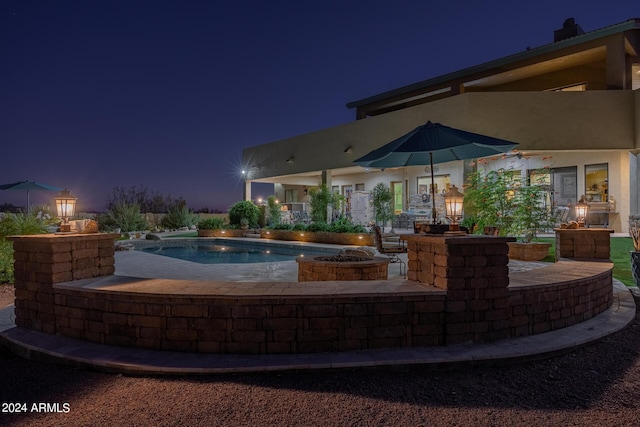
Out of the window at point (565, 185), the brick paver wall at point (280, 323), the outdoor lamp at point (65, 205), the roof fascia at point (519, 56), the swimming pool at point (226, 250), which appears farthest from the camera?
the window at point (565, 185)

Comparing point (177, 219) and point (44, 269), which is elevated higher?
point (177, 219)

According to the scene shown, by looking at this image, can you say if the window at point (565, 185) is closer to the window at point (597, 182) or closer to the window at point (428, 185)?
the window at point (597, 182)

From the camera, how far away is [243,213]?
61.2 feet

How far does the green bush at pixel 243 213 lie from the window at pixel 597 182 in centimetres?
1389

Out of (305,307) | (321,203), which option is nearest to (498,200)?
(305,307)

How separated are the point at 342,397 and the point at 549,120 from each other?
1201cm

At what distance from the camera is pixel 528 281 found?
404 centimetres

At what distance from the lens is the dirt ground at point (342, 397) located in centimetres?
240

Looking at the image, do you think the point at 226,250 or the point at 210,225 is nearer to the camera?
the point at 226,250

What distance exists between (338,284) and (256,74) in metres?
36.0

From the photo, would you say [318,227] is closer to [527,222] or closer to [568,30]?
[527,222]

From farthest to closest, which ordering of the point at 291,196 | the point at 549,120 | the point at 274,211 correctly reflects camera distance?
the point at 291,196
the point at 274,211
the point at 549,120

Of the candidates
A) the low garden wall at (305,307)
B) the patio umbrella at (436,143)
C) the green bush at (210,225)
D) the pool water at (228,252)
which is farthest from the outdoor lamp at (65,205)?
the green bush at (210,225)

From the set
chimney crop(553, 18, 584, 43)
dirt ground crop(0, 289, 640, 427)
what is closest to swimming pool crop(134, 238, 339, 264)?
dirt ground crop(0, 289, 640, 427)
